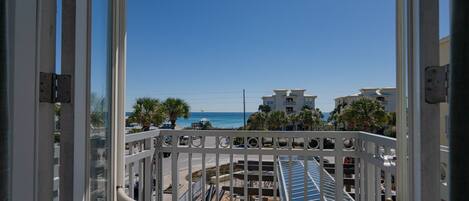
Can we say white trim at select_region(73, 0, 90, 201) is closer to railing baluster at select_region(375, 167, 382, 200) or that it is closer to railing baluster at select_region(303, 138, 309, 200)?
railing baluster at select_region(303, 138, 309, 200)

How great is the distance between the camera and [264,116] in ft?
46.8

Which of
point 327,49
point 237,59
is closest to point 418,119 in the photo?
point 327,49

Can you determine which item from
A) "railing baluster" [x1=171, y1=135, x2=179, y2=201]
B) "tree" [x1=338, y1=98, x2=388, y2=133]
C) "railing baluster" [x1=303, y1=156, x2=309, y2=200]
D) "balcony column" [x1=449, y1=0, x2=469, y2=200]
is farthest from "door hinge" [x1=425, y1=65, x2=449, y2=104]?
"tree" [x1=338, y1=98, x2=388, y2=133]

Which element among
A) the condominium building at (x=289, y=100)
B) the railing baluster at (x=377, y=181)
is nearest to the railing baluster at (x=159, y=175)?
the railing baluster at (x=377, y=181)

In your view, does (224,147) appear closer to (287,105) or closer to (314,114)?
(287,105)

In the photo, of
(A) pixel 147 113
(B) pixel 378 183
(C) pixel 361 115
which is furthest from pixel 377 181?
(A) pixel 147 113

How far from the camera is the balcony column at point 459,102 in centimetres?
42

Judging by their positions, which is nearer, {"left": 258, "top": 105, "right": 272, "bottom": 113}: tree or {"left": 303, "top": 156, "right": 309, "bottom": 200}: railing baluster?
{"left": 303, "top": 156, "right": 309, "bottom": 200}: railing baluster

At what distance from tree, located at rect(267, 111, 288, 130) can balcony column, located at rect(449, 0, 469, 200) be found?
13262mm

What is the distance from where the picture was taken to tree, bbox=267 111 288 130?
13680mm

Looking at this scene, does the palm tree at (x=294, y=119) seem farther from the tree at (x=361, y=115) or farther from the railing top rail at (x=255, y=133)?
the railing top rail at (x=255, y=133)

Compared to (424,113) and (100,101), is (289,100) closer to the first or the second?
(100,101)

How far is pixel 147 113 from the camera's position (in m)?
9.84

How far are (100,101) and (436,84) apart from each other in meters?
1.11
